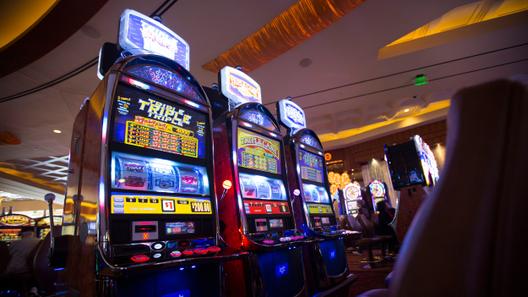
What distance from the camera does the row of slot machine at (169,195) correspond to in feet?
4.77

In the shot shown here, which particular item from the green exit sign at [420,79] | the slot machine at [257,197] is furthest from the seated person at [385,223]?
the slot machine at [257,197]

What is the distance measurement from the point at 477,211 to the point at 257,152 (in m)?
2.25

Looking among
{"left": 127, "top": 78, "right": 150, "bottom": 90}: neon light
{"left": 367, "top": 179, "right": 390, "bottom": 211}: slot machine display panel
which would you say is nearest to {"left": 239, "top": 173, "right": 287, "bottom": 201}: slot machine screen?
{"left": 127, "top": 78, "right": 150, "bottom": 90}: neon light

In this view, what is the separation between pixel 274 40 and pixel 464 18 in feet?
13.1

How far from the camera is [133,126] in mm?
1710

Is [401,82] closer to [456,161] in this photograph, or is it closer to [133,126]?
[133,126]

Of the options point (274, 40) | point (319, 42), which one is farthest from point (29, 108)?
point (319, 42)

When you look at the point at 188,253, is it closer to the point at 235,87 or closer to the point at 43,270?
the point at 235,87

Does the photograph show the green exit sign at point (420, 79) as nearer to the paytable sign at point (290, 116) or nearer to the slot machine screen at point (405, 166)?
the slot machine screen at point (405, 166)

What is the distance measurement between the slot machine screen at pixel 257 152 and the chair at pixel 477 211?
78.0 inches

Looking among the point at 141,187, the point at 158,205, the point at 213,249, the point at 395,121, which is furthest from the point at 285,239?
the point at 395,121

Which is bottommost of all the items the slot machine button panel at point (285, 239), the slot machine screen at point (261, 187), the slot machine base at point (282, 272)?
the slot machine base at point (282, 272)

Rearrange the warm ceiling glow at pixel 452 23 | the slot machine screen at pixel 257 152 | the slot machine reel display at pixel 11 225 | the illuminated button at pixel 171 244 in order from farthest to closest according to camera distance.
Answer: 1. the slot machine reel display at pixel 11 225
2. the warm ceiling glow at pixel 452 23
3. the slot machine screen at pixel 257 152
4. the illuminated button at pixel 171 244

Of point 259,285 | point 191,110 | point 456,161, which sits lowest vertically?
point 259,285
